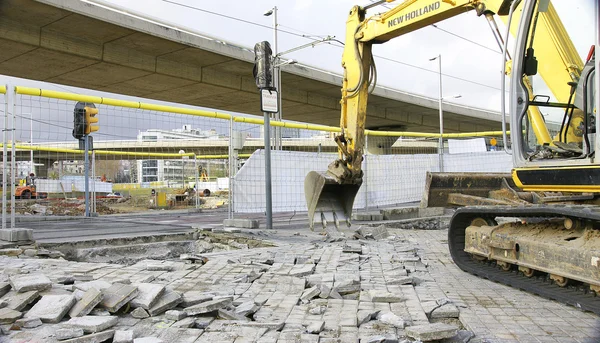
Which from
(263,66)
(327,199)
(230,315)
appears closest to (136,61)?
(263,66)

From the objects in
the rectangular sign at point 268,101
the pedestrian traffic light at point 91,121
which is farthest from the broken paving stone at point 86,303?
the pedestrian traffic light at point 91,121

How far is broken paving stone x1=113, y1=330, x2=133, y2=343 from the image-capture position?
309 cm

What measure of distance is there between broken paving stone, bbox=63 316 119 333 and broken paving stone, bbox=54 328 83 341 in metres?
A: 0.06

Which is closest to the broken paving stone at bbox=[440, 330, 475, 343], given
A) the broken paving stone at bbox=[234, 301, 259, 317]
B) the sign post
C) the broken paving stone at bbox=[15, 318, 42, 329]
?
the broken paving stone at bbox=[234, 301, 259, 317]

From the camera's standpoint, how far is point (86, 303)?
11.9ft

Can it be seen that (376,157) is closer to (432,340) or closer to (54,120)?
(54,120)

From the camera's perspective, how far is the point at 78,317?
3.45 metres

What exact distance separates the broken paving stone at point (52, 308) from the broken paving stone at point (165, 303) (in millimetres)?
613

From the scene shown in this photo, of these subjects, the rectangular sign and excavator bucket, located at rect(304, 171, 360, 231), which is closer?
excavator bucket, located at rect(304, 171, 360, 231)

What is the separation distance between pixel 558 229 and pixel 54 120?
28.5 feet

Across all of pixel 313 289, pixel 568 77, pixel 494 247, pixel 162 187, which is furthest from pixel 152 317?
pixel 162 187

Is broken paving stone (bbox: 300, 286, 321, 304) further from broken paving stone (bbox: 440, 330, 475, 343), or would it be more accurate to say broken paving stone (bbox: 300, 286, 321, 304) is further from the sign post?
the sign post

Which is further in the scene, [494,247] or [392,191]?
[392,191]

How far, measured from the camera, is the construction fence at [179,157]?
8539 millimetres
